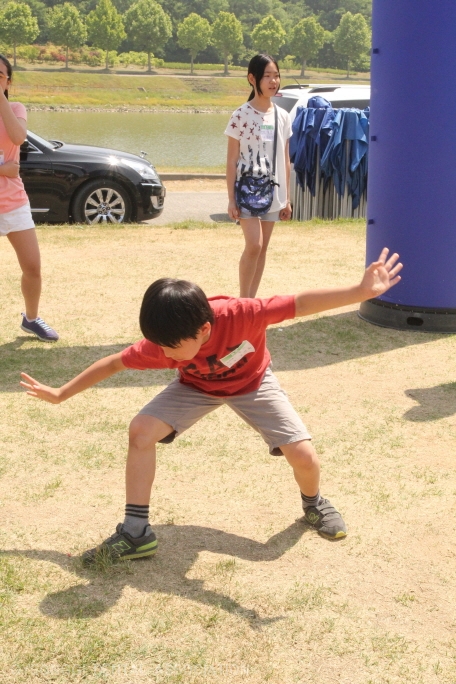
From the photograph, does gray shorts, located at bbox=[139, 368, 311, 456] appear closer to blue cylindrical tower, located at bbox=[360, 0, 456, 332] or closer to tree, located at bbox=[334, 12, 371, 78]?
blue cylindrical tower, located at bbox=[360, 0, 456, 332]

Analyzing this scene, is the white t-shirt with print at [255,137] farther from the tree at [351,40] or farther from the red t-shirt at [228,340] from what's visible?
the tree at [351,40]

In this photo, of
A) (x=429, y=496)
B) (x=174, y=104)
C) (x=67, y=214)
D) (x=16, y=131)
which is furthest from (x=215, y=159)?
(x=174, y=104)

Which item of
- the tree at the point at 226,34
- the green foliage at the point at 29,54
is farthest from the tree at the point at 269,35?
the green foliage at the point at 29,54

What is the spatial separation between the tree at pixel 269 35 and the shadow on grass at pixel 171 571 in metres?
131

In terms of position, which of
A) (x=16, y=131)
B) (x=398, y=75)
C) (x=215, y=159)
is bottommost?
(x=215, y=159)

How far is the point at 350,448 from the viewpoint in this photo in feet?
14.0

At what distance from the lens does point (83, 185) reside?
1083 centimetres

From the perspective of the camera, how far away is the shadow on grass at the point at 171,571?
293cm

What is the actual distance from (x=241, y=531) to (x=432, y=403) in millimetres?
1813

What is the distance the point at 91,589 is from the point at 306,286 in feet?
15.1

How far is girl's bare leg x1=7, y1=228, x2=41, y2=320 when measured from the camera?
18.5 ft

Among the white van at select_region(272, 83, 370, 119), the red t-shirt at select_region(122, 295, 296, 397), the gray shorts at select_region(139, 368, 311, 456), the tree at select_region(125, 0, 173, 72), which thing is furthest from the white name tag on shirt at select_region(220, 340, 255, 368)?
the tree at select_region(125, 0, 173, 72)

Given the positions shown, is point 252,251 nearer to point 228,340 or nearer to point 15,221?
point 15,221

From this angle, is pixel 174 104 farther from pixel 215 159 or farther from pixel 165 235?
pixel 165 235
